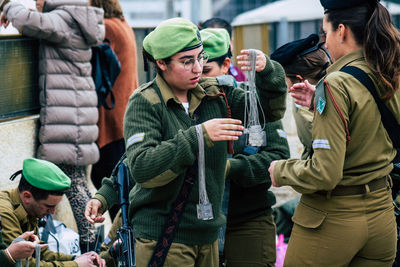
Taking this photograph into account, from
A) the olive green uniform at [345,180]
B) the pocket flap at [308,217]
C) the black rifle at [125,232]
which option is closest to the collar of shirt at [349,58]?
the olive green uniform at [345,180]

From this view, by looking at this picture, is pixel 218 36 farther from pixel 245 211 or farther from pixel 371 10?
pixel 371 10

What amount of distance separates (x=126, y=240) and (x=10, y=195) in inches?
41.1

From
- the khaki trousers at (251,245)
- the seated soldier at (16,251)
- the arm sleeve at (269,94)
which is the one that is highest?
the arm sleeve at (269,94)

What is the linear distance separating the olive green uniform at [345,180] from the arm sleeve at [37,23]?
2605 mm

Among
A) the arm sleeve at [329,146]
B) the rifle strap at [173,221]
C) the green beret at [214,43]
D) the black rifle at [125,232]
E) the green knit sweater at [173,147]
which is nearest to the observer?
the arm sleeve at [329,146]

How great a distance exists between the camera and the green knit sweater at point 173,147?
302 cm

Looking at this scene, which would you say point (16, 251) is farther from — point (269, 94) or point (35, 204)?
point (269, 94)

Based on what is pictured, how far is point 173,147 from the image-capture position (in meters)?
2.99

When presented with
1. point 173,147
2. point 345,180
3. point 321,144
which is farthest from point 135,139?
point 345,180

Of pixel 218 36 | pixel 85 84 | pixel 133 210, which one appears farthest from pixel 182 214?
pixel 85 84

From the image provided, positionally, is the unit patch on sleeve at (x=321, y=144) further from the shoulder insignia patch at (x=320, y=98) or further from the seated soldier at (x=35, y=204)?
the seated soldier at (x=35, y=204)

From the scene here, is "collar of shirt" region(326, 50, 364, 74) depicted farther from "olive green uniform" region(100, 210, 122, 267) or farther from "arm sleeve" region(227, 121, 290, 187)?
"olive green uniform" region(100, 210, 122, 267)

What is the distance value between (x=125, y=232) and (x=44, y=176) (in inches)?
37.3

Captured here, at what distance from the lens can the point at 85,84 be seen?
5.32m
